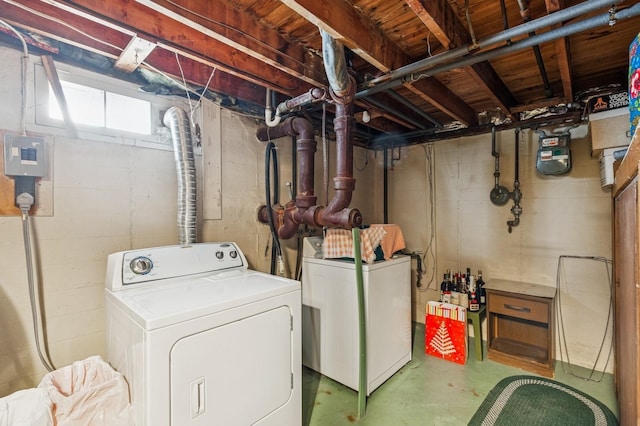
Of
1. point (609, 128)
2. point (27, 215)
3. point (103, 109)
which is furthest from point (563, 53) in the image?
point (27, 215)

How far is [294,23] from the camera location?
172 cm

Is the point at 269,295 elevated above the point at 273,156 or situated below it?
below

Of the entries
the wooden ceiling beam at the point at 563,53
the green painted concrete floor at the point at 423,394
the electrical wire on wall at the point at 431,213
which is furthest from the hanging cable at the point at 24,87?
the electrical wire on wall at the point at 431,213

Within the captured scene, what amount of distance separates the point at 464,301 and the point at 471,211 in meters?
0.99

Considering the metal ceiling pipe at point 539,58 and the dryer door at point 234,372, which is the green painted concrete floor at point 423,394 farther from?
the metal ceiling pipe at point 539,58

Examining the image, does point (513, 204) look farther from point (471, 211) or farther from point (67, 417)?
point (67, 417)

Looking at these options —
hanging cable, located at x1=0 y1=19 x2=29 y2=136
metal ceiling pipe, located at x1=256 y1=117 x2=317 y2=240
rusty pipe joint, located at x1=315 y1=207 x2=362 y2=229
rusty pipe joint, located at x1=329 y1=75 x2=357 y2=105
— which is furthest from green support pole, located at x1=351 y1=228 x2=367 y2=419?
hanging cable, located at x1=0 y1=19 x2=29 y2=136

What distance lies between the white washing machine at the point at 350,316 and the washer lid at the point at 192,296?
0.72 metres

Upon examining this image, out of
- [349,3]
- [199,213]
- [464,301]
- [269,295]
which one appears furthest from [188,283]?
[464,301]

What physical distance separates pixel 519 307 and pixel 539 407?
791mm

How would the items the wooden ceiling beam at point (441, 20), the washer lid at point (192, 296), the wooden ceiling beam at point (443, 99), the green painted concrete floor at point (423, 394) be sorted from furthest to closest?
1. the wooden ceiling beam at point (443, 99)
2. the green painted concrete floor at point (423, 394)
3. the wooden ceiling beam at point (441, 20)
4. the washer lid at point (192, 296)

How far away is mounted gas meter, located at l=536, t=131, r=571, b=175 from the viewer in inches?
106

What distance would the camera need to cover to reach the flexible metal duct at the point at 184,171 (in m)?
1.99

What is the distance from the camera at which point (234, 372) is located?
142 cm
